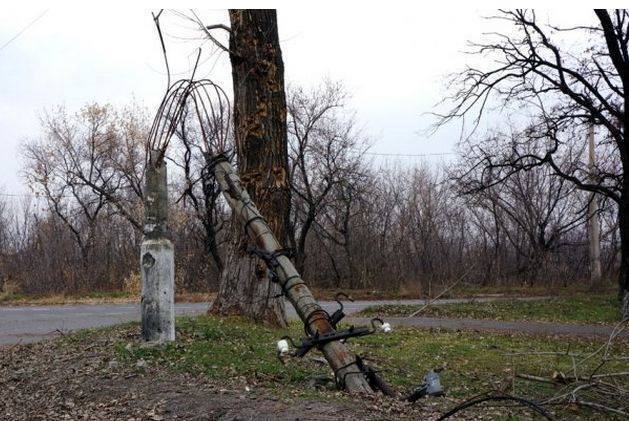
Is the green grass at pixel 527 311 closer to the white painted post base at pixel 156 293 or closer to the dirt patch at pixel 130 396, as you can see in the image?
the white painted post base at pixel 156 293

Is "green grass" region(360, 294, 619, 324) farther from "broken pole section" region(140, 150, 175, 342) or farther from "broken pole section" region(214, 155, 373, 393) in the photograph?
"broken pole section" region(214, 155, 373, 393)

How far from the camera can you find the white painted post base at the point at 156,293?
275 inches

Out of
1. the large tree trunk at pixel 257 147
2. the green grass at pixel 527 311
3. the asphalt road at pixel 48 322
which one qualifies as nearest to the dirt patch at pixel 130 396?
the large tree trunk at pixel 257 147

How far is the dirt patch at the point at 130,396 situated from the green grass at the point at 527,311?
38.2ft

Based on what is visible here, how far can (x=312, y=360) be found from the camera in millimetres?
7055

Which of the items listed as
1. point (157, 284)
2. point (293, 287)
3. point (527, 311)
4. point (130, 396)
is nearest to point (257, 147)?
point (157, 284)

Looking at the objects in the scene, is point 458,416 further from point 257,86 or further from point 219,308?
point 257,86

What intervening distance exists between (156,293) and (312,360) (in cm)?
180

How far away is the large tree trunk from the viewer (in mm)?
9297

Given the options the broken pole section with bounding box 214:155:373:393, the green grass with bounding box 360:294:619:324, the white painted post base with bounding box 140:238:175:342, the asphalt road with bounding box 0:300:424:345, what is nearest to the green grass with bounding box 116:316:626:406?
the white painted post base with bounding box 140:238:175:342

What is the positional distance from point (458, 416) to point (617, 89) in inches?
640

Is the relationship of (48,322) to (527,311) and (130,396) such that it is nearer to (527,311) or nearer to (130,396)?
(130,396)

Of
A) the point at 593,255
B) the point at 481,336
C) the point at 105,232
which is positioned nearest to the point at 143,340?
the point at 481,336

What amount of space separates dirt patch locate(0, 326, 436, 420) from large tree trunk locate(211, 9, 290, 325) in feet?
6.98
